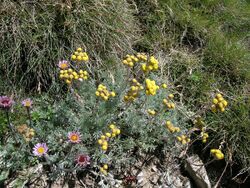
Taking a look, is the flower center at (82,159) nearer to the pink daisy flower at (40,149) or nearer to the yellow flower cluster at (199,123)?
the pink daisy flower at (40,149)

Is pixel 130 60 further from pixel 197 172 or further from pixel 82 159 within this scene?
pixel 197 172

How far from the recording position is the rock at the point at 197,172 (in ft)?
10.6

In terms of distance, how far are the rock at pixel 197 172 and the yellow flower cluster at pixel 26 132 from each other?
1.35 metres

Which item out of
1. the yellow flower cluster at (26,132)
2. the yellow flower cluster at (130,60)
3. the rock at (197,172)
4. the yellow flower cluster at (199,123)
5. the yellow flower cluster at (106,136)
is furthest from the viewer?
the rock at (197,172)

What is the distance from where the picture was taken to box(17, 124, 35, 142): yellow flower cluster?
9.02 ft

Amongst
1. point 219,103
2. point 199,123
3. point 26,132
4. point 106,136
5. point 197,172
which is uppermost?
point 219,103

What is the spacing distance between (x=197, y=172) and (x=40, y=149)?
1.34m

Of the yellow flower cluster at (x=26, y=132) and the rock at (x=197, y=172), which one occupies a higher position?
the yellow flower cluster at (x=26, y=132)

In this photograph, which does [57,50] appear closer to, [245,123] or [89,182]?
[89,182]

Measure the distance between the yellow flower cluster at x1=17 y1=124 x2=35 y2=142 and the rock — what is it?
1349 millimetres

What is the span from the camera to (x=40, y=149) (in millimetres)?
2721

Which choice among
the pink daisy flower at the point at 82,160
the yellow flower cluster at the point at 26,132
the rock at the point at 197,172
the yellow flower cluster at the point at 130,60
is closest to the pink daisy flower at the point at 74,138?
the pink daisy flower at the point at 82,160

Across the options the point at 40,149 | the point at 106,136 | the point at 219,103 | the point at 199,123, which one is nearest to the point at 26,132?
the point at 40,149

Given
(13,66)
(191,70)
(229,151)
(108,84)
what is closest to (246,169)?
(229,151)
